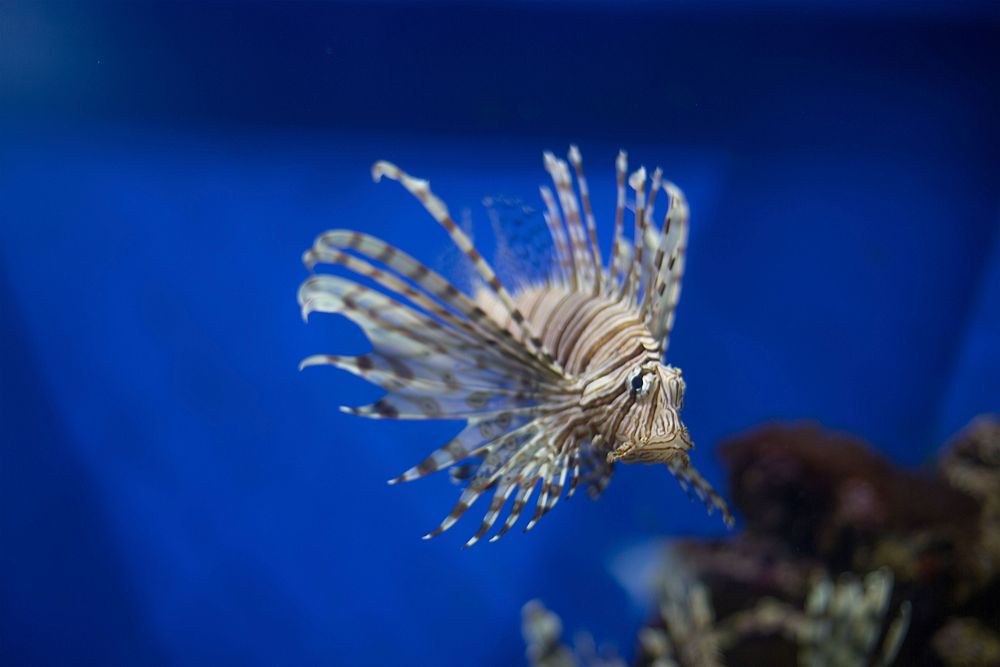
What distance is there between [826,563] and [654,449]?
2.23m

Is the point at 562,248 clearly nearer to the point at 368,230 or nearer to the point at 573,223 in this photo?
the point at 573,223

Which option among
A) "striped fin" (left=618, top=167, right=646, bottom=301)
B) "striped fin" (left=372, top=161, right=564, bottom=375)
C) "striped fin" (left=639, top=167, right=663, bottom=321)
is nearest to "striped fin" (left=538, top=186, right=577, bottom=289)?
A: "striped fin" (left=618, top=167, right=646, bottom=301)

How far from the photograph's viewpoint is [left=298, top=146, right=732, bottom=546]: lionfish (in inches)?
75.4

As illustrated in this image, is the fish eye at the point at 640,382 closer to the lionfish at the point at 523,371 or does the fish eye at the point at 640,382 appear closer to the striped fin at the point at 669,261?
the lionfish at the point at 523,371

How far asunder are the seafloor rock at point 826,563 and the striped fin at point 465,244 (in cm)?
186

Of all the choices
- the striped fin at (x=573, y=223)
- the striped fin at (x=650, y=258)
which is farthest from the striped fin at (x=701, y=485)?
the striped fin at (x=573, y=223)

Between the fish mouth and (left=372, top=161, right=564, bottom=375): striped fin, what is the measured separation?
291mm

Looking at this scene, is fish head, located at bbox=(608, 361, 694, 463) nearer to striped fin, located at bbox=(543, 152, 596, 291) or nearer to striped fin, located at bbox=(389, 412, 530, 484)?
striped fin, located at bbox=(389, 412, 530, 484)

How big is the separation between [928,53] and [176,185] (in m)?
4.07

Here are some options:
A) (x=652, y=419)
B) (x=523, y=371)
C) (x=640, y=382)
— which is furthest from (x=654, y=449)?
(x=523, y=371)

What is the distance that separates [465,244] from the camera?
5.98ft

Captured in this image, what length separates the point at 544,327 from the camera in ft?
7.93

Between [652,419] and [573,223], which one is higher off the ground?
[573,223]

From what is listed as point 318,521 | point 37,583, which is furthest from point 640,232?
point 37,583
